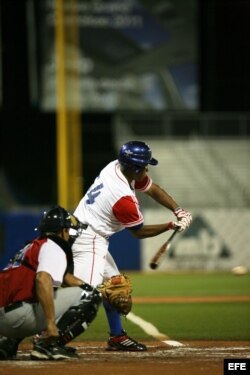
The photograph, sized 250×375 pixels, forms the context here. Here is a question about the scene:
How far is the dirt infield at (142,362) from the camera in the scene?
5859 millimetres

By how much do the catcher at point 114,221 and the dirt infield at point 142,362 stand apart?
293mm

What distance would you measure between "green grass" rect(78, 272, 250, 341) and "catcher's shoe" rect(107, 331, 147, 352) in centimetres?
87

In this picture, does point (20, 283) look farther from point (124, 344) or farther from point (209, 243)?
point (209, 243)

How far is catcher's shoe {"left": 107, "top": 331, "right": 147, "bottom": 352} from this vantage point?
7.11 metres

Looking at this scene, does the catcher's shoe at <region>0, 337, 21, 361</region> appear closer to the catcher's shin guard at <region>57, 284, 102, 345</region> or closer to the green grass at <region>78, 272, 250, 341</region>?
the catcher's shin guard at <region>57, 284, 102, 345</region>

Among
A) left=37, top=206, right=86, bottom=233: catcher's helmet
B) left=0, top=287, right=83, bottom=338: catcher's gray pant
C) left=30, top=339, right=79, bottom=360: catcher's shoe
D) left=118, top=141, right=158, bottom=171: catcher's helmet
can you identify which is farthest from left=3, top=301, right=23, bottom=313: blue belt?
left=118, top=141, right=158, bottom=171: catcher's helmet

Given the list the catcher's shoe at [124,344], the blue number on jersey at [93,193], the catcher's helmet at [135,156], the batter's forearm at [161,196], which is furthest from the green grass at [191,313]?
the catcher's helmet at [135,156]

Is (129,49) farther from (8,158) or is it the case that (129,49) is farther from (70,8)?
(8,158)

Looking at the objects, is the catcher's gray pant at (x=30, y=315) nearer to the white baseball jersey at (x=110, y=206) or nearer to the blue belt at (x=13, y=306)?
the blue belt at (x=13, y=306)

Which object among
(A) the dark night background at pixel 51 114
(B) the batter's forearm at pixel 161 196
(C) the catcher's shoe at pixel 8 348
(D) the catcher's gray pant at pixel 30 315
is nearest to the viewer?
(D) the catcher's gray pant at pixel 30 315

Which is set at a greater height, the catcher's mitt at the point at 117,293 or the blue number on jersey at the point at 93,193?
the blue number on jersey at the point at 93,193

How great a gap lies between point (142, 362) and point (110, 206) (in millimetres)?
1402

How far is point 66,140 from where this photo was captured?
21.2 m

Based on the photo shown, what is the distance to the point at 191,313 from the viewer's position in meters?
10.5
